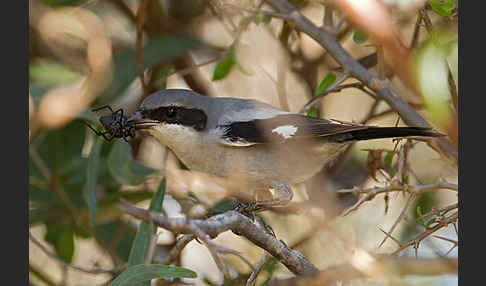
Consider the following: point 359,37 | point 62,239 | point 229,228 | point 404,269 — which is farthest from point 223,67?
point 404,269

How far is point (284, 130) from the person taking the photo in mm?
2967

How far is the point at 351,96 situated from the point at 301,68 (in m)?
0.51

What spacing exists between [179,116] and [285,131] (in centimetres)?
55

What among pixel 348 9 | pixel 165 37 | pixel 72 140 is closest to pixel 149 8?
pixel 165 37

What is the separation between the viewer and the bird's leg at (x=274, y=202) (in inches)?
108

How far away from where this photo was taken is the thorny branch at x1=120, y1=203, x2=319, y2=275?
122 centimetres

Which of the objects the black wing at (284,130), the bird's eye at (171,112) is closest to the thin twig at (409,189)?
the black wing at (284,130)

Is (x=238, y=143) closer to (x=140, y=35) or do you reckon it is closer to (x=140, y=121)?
(x=140, y=121)

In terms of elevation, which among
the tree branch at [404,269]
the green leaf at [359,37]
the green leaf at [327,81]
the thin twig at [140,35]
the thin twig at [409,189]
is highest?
the thin twig at [140,35]

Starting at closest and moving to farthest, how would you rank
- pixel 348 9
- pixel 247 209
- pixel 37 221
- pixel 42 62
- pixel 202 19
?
pixel 348 9
pixel 247 209
pixel 37 221
pixel 42 62
pixel 202 19

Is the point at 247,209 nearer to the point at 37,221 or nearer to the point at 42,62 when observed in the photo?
the point at 37,221

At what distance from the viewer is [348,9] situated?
6.16 feet

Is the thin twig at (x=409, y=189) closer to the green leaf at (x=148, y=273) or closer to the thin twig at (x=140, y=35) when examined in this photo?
the green leaf at (x=148, y=273)

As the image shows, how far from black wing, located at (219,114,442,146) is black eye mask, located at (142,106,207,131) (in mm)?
148
